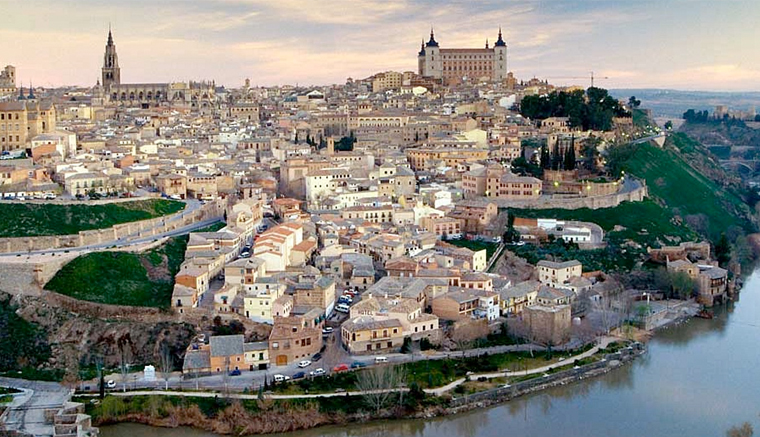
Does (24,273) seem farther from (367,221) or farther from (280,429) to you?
(367,221)

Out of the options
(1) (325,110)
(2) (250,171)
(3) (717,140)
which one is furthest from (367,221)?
(3) (717,140)

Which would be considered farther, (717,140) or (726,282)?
(717,140)

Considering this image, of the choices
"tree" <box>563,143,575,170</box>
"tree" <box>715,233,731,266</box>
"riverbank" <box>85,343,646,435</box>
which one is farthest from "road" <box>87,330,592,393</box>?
"tree" <box>563,143,575,170</box>

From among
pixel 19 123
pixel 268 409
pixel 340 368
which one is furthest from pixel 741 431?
pixel 19 123

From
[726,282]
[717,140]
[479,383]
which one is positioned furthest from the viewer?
[717,140]

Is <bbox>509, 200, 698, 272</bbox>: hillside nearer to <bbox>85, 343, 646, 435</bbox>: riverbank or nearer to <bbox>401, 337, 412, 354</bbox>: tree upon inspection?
<bbox>401, 337, 412, 354</bbox>: tree

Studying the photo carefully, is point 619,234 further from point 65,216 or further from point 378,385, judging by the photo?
point 65,216
